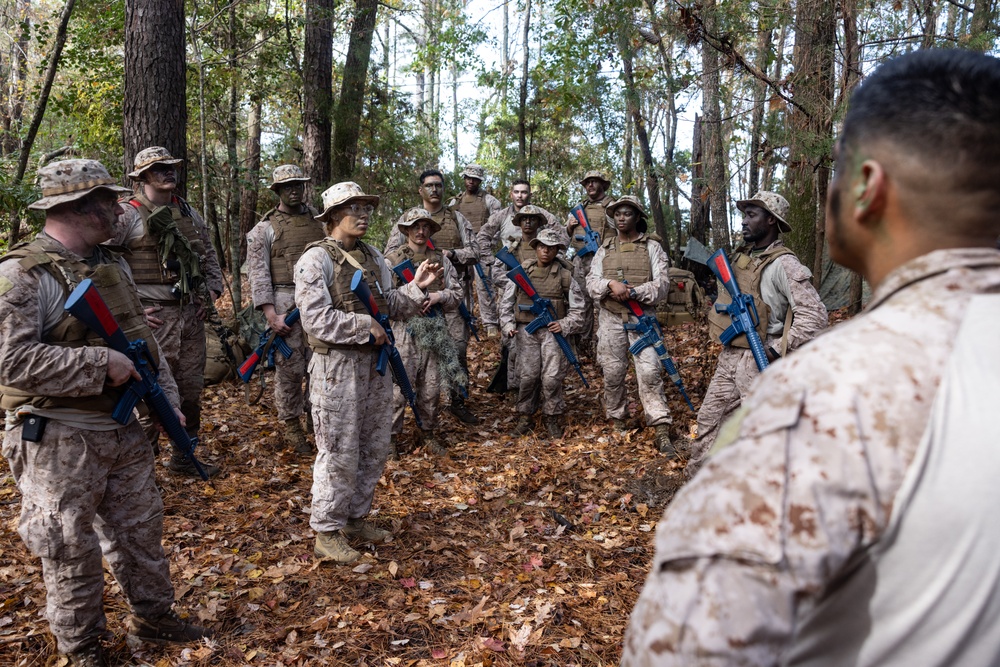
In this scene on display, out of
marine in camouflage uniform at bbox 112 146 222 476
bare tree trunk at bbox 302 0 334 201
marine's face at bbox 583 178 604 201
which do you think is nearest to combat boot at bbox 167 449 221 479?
marine in camouflage uniform at bbox 112 146 222 476

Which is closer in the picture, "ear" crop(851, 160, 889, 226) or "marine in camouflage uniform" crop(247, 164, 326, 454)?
"ear" crop(851, 160, 889, 226)

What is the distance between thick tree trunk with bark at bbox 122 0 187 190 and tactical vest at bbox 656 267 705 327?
640cm

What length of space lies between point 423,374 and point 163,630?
4019mm

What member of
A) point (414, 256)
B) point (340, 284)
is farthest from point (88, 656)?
point (414, 256)

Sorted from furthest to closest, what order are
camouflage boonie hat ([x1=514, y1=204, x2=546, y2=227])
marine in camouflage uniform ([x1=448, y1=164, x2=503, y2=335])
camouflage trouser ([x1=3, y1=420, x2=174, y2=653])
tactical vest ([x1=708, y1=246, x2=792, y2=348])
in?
1. marine in camouflage uniform ([x1=448, y1=164, x2=503, y2=335])
2. camouflage boonie hat ([x1=514, y1=204, x2=546, y2=227])
3. tactical vest ([x1=708, y1=246, x2=792, y2=348])
4. camouflage trouser ([x1=3, y1=420, x2=174, y2=653])

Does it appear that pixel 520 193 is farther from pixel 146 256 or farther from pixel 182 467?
pixel 182 467

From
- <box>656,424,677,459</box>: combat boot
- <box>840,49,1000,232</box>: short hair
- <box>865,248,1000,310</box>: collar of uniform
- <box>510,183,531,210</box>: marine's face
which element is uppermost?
<box>510,183,531,210</box>: marine's face

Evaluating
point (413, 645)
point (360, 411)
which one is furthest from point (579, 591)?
point (360, 411)

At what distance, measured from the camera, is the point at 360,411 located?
505cm

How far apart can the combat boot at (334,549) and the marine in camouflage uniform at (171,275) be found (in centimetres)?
196

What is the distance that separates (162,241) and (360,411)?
2.57 m

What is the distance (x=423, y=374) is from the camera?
300 inches

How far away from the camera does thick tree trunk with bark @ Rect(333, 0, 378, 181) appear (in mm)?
11445

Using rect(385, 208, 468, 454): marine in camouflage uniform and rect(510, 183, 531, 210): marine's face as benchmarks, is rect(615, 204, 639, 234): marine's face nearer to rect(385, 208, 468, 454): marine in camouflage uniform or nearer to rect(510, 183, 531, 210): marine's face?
rect(385, 208, 468, 454): marine in camouflage uniform
